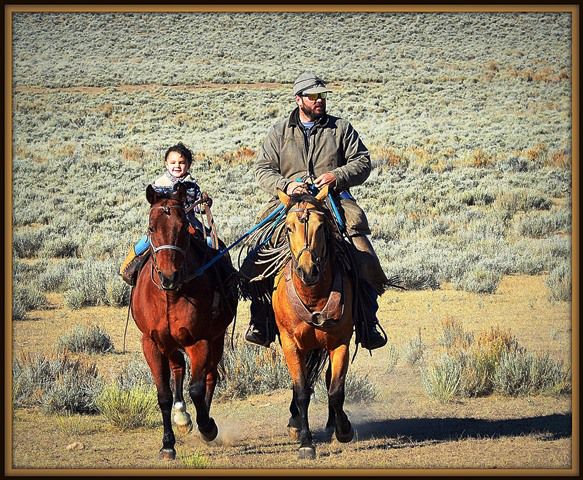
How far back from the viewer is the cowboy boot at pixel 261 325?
1078 cm

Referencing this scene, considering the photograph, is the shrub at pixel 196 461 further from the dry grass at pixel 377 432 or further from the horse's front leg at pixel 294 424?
the horse's front leg at pixel 294 424

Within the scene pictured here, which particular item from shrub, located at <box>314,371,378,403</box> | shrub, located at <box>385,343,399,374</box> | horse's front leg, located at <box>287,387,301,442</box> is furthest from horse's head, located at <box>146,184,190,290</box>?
shrub, located at <box>385,343,399,374</box>

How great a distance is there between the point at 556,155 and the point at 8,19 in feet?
80.8

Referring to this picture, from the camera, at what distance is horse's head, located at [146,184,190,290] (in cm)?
934

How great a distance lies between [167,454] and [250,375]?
3657mm

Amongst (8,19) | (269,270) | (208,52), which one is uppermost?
(208,52)

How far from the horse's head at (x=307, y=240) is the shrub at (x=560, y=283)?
10436 mm

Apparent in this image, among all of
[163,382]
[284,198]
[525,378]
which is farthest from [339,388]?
[525,378]

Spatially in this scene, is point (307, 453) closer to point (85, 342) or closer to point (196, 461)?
point (196, 461)

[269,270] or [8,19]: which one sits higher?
[8,19]

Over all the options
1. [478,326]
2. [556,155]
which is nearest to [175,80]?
[556,155]

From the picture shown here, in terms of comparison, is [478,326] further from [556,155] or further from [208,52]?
[208,52]

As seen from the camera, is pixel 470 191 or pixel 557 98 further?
pixel 557 98

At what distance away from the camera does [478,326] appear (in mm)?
17859
